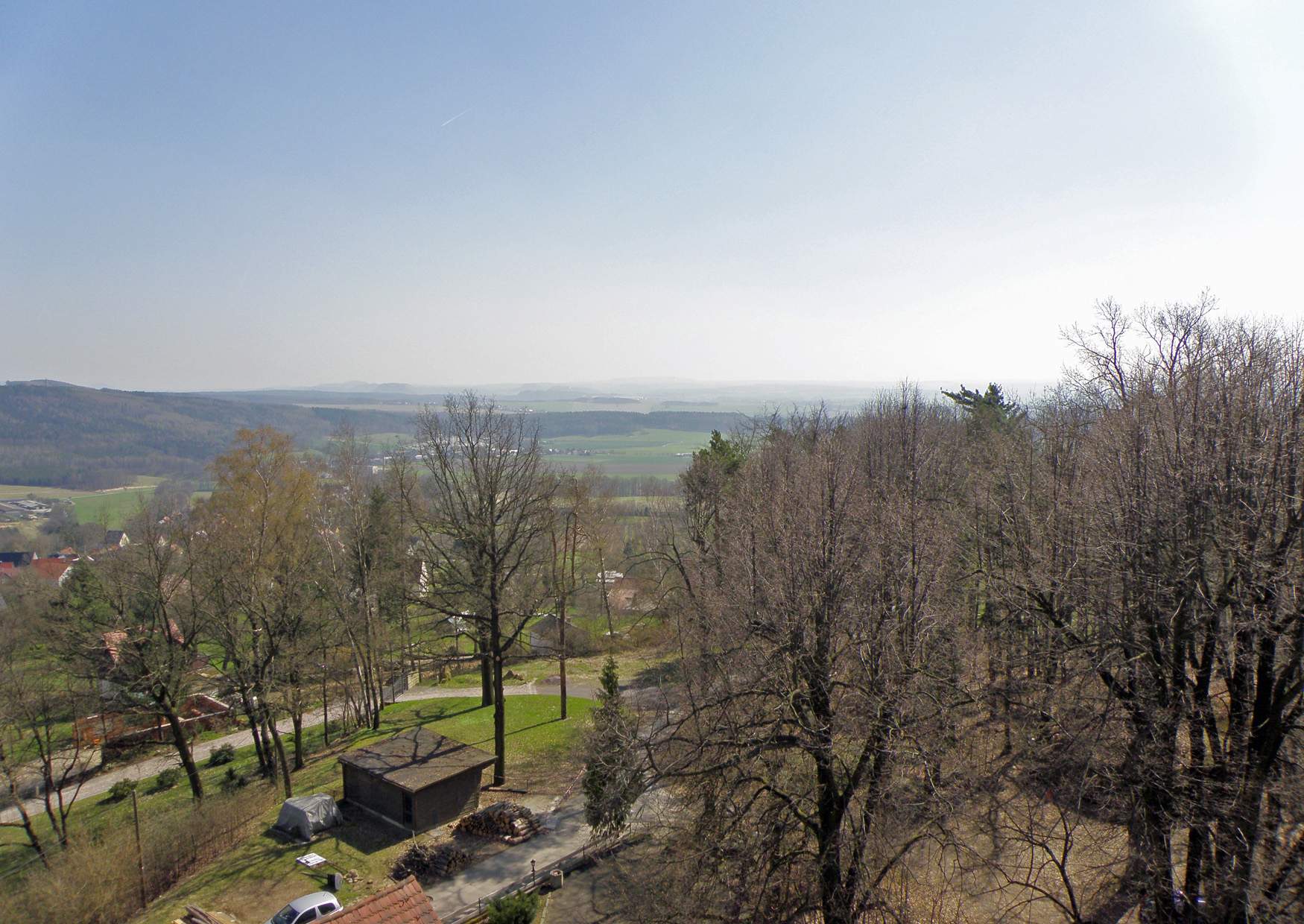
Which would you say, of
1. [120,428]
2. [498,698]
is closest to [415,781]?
[498,698]

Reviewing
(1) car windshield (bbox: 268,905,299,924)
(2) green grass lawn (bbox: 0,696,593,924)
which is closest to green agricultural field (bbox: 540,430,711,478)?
(2) green grass lawn (bbox: 0,696,593,924)

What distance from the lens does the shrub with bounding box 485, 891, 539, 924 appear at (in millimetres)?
13977

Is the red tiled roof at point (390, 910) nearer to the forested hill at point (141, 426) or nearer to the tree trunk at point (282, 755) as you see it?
the tree trunk at point (282, 755)

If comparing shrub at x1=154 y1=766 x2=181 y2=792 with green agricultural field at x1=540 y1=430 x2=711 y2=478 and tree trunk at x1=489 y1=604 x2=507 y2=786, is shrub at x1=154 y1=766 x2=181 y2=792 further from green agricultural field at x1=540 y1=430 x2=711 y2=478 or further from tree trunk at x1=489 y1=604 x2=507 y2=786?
green agricultural field at x1=540 y1=430 x2=711 y2=478

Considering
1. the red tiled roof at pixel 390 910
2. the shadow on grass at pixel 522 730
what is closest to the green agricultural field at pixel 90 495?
the shadow on grass at pixel 522 730

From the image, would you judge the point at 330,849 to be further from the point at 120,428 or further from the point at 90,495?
the point at 120,428

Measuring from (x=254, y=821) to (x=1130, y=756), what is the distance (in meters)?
22.2

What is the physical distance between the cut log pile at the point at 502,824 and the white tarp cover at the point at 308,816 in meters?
3.55

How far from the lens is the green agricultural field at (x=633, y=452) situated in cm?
11400

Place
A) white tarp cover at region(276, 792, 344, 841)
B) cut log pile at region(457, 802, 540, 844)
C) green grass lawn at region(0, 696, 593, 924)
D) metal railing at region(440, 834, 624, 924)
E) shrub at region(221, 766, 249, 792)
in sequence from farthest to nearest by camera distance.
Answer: shrub at region(221, 766, 249, 792) → cut log pile at region(457, 802, 540, 844) → white tarp cover at region(276, 792, 344, 841) → green grass lawn at region(0, 696, 593, 924) → metal railing at region(440, 834, 624, 924)

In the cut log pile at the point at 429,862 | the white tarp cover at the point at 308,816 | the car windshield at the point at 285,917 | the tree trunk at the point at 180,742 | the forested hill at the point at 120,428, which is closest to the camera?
the car windshield at the point at 285,917

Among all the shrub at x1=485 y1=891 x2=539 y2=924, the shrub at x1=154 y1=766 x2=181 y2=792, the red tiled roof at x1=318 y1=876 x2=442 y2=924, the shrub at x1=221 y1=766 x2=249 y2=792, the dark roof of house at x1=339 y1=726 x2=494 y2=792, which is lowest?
the shrub at x1=154 y1=766 x2=181 y2=792

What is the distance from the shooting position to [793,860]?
39.9ft

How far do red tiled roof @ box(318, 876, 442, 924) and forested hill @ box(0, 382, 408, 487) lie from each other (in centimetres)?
14684
